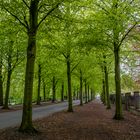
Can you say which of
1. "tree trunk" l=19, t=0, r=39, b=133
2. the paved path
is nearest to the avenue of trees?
"tree trunk" l=19, t=0, r=39, b=133

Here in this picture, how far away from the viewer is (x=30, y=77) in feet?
42.8

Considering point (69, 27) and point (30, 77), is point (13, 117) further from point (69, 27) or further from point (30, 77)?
point (30, 77)

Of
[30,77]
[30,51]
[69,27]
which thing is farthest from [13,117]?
[30,51]

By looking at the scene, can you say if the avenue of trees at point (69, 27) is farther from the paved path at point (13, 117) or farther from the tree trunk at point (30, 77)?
the paved path at point (13, 117)

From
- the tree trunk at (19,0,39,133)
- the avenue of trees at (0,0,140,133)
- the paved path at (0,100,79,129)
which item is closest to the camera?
the tree trunk at (19,0,39,133)

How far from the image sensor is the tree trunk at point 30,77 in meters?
12.7

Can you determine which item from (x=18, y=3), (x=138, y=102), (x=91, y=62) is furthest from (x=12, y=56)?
(x=18, y=3)

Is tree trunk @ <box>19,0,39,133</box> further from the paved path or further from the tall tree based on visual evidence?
the paved path

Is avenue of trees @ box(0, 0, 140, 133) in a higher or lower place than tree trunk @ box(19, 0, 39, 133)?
higher

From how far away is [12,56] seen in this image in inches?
1348

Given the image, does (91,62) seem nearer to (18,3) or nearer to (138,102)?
(138,102)

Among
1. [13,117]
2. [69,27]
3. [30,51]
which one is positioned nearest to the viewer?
[30,51]

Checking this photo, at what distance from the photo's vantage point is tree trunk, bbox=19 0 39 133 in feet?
41.8

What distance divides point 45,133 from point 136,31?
426 inches
